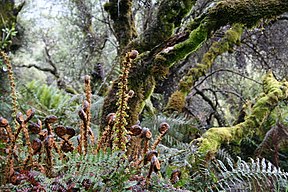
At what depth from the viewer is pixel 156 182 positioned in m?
1.07

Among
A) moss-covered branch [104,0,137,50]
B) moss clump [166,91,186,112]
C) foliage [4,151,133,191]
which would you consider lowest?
A: foliage [4,151,133,191]

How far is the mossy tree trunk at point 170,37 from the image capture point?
6.52ft

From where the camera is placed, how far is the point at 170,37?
6.88 ft

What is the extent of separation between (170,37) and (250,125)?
1240mm

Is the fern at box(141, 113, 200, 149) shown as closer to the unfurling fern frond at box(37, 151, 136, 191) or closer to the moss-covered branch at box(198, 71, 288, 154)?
the moss-covered branch at box(198, 71, 288, 154)

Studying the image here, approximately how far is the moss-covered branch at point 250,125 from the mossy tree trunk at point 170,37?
1.64 feet

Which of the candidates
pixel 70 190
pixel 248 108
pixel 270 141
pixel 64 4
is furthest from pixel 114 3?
pixel 64 4

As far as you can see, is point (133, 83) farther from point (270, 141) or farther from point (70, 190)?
point (270, 141)

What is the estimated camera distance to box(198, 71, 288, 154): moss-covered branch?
241cm

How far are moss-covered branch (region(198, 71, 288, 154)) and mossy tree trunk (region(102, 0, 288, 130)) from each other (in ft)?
1.64

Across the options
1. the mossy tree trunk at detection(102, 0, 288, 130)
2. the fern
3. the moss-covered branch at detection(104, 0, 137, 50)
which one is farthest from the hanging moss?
the moss-covered branch at detection(104, 0, 137, 50)

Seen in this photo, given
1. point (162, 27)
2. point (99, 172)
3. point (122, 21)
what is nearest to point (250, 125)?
point (162, 27)

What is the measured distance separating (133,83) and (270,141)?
126 centimetres

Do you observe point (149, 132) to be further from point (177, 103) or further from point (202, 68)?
point (202, 68)
